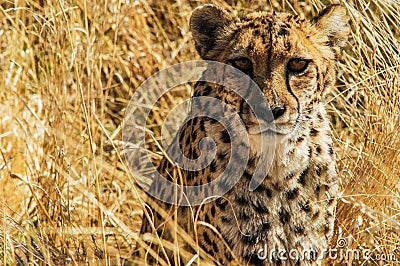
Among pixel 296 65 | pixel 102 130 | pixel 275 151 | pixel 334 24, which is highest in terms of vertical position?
pixel 334 24

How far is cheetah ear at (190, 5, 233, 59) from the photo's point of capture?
10.3ft

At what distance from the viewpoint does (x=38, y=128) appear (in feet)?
13.6

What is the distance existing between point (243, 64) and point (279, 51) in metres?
0.16

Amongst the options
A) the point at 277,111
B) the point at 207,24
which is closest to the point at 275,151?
the point at 277,111

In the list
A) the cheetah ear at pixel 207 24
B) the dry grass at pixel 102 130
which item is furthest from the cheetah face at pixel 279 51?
the dry grass at pixel 102 130

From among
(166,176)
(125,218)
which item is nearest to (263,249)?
(166,176)

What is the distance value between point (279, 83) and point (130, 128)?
195 cm

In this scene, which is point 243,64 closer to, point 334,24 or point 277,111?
point 277,111

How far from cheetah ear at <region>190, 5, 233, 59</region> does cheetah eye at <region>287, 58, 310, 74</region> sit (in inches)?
13.8

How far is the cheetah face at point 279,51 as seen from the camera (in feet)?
9.43

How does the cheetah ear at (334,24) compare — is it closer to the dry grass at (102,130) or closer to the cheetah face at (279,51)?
the cheetah face at (279,51)

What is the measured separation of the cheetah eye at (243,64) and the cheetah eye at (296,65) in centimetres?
15

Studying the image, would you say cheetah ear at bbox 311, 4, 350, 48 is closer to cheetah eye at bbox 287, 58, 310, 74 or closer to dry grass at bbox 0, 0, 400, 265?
cheetah eye at bbox 287, 58, 310, 74

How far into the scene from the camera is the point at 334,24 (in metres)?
3.20
